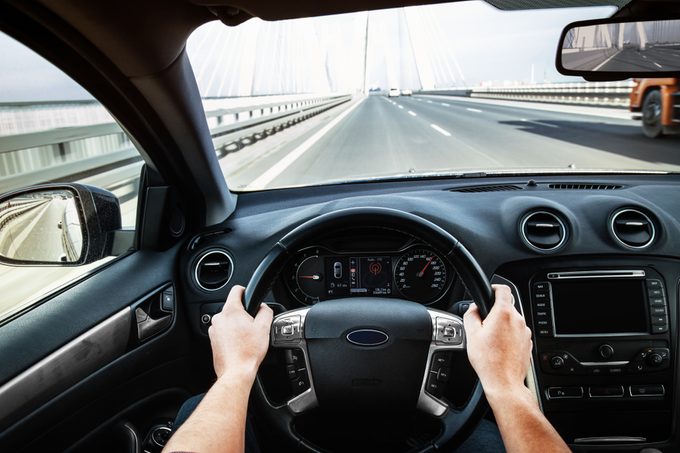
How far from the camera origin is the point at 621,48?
2574 millimetres

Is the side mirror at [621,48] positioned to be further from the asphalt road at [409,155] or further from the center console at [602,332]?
the asphalt road at [409,155]

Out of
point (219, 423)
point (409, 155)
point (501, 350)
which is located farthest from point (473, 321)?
point (409, 155)

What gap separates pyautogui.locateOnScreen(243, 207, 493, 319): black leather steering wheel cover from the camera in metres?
1.96

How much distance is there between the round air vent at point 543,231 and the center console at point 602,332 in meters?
0.14

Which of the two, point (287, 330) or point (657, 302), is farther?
point (657, 302)

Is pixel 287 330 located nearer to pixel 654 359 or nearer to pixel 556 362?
pixel 556 362

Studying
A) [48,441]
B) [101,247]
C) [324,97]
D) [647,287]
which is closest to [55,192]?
A: [101,247]

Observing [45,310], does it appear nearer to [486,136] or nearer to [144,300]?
[144,300]

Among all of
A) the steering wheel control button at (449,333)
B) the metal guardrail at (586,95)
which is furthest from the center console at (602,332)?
the metal guardrail at (586,95)

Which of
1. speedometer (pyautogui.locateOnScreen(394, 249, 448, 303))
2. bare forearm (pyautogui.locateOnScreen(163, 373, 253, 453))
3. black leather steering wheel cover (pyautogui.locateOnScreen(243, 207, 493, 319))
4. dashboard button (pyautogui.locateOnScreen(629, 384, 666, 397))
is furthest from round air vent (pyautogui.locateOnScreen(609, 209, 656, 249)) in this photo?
bare forearm (pyautogui.locateOnScreen(163, 373, 253, 453))

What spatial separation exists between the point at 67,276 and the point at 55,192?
1.35 ft

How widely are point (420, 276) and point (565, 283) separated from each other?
Result: 0.77m

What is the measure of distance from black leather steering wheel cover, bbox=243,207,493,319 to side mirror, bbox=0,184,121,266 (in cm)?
104

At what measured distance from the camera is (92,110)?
311 cm
